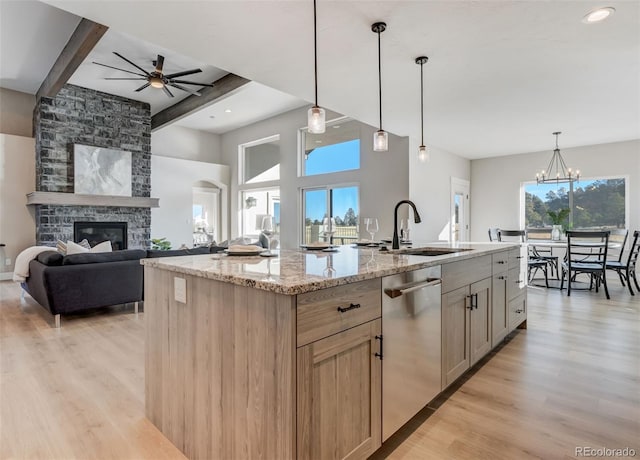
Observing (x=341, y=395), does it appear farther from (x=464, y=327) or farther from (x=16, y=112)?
(x=16, y=112)

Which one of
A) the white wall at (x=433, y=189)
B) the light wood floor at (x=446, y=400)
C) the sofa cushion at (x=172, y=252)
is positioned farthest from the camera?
the white wall at (x=433, y=189)

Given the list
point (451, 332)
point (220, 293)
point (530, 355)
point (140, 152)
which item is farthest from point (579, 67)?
point (140, 152)

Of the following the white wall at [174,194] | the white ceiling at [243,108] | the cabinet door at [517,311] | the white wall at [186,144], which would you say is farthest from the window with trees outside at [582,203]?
the white wall at [186,144]

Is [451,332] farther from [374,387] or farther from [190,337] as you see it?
[190,337]

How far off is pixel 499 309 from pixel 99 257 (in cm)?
403

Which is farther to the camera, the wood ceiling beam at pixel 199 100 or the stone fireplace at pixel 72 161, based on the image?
the stone fireplace at pixel 72 161

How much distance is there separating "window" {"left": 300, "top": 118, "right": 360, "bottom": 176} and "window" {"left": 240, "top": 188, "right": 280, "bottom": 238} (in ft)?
4.42

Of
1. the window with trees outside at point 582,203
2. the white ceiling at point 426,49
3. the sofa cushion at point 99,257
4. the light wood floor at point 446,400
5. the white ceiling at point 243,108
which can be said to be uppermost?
the white ceiling at point 243,108

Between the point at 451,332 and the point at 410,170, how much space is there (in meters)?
4.24

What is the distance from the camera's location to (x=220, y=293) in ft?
4.53

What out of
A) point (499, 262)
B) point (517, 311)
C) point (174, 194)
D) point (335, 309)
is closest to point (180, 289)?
point (335, 309)

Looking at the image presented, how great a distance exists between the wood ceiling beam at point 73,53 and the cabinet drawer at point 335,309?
14.7ft

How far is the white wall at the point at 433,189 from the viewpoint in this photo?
6027 millimetres

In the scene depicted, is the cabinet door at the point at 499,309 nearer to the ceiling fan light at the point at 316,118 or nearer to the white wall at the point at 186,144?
the ceiling fan light at the point at 316,118
